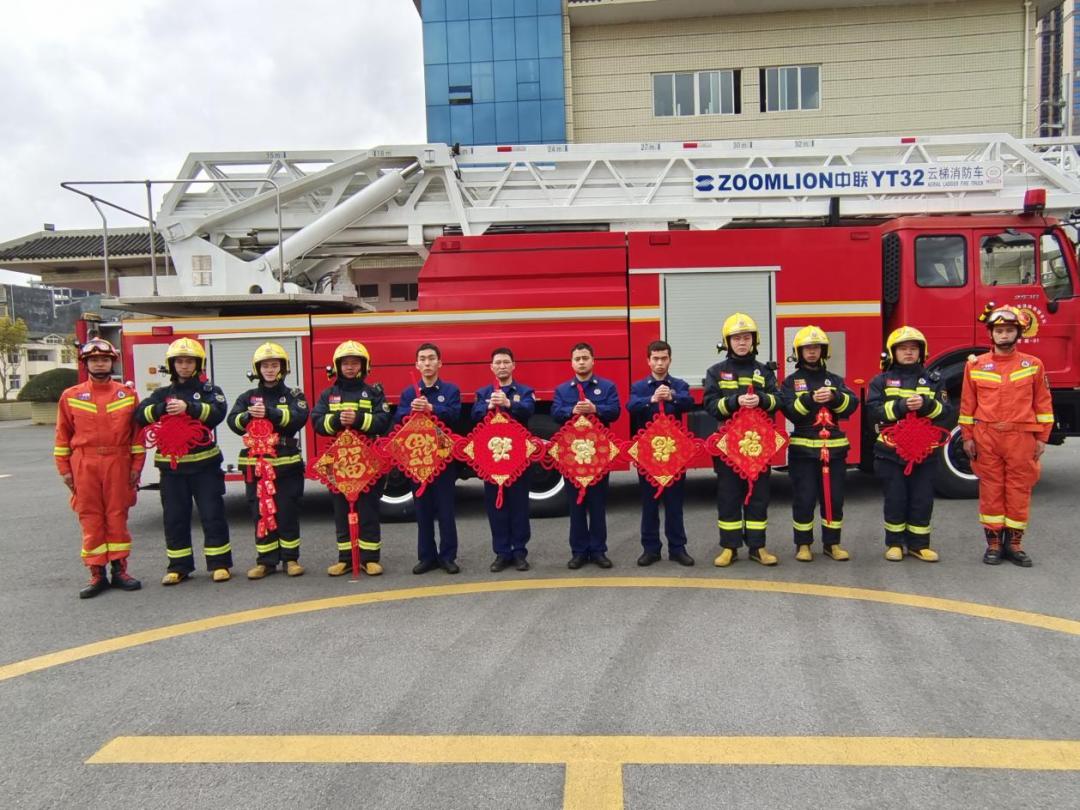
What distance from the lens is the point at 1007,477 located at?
5230mm

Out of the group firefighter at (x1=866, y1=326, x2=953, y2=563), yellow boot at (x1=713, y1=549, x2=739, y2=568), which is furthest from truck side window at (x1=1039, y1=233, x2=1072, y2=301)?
yellow boot at (x1=713, y1=549, x2=739, y2=568)

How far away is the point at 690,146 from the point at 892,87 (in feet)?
53.3

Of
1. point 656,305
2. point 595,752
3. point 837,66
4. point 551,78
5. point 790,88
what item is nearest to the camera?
point 595,752

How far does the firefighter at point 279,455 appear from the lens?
534 centimetres

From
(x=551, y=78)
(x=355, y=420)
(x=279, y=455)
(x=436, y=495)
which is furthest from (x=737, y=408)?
(x=551, y=78)

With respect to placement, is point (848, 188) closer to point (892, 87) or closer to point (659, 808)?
point (659, 808)

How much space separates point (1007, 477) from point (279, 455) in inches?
207

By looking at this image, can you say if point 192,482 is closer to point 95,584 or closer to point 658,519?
point 95,584

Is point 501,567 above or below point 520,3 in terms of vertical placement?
below

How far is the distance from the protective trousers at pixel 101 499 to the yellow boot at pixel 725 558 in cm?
418

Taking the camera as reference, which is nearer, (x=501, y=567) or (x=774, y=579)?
(x=774, y=579)

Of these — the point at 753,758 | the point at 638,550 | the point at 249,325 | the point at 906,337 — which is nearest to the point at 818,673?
the point at 753,758

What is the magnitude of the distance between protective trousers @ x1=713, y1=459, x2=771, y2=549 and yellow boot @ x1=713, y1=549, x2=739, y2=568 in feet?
0.13

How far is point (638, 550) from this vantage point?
19.2 feet
